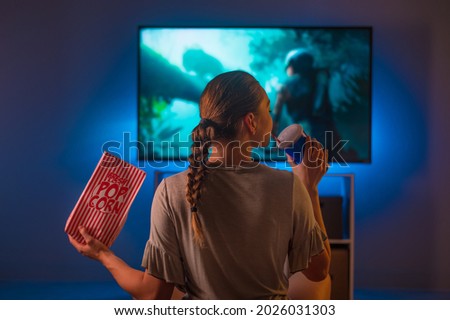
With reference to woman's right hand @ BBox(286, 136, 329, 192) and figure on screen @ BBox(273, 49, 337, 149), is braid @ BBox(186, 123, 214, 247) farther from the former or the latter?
figure on screen @ BBox(273, 49, 337, 149)

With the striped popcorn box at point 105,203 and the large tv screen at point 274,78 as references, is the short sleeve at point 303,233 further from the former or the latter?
the large tv screen at point 274,78

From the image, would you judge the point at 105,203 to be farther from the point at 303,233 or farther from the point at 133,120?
the point at 133,120

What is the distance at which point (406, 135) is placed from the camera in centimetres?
385

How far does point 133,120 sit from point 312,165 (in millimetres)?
2869

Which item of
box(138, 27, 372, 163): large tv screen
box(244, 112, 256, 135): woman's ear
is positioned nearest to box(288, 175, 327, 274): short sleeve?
box(244, 112, 256, 135): woman's ear

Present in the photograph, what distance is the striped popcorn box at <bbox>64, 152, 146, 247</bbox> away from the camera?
1.09 meters

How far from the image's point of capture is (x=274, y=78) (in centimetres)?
377

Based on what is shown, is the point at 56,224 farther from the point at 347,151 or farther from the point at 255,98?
the point at 255,98

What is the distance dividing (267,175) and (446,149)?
10.2 feet

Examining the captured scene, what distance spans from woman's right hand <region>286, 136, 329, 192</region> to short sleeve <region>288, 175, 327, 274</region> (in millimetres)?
122

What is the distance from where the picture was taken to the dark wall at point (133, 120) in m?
3.85

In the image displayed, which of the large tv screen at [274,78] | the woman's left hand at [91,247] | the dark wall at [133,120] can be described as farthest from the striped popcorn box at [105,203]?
the dark wall at [133,120]

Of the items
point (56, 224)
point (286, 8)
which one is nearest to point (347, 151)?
point (286, 8)

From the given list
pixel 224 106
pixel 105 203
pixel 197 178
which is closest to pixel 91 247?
pixel 105 203
